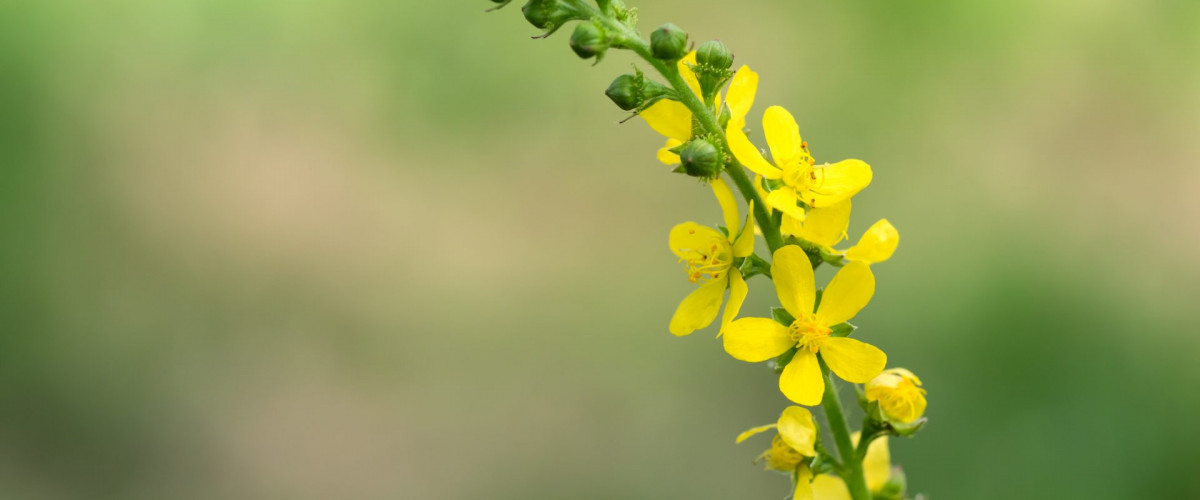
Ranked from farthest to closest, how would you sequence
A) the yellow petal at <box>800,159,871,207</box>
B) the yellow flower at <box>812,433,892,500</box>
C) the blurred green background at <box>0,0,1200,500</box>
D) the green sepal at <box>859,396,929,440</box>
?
the blurred green background at <box>0,0,1200,500</box> < the yellow flower at <box>812,433,892,500</box> < the green sepal at <box>859,396,929,440</box> < the yellow petal at <box>800,159,871,207</box>

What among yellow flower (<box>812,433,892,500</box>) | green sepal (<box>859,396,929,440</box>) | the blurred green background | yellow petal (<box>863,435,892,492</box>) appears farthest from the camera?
the blurred green background

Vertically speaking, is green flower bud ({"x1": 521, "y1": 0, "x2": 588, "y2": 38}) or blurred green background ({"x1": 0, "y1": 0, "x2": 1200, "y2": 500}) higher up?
green flower bud ({"x1": 521, "y1": 0, "x2": 588, "y2": 38})

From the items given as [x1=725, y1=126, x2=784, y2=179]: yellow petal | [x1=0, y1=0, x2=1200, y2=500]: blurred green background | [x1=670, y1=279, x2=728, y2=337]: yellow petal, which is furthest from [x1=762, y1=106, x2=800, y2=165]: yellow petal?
[x1=0, y1=0, x2=1200, y2=500]: blurred green background

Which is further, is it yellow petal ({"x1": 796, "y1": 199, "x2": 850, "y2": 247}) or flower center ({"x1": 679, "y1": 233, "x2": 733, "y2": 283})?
flower center ({"x1": 679, "y1": 233, "x2": 733, "y2": 283})

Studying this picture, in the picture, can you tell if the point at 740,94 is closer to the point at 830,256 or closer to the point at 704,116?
the point at 704,116

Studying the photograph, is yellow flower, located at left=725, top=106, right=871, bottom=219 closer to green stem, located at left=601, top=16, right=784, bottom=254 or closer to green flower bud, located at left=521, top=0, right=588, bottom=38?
green stem, located at left=601, top=16, right=784, bottom=254

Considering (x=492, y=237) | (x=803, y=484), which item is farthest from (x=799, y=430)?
(x=492, y=237)

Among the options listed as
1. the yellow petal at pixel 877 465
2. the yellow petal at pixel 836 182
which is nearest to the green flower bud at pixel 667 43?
the yellow petal at pixel 836 182
